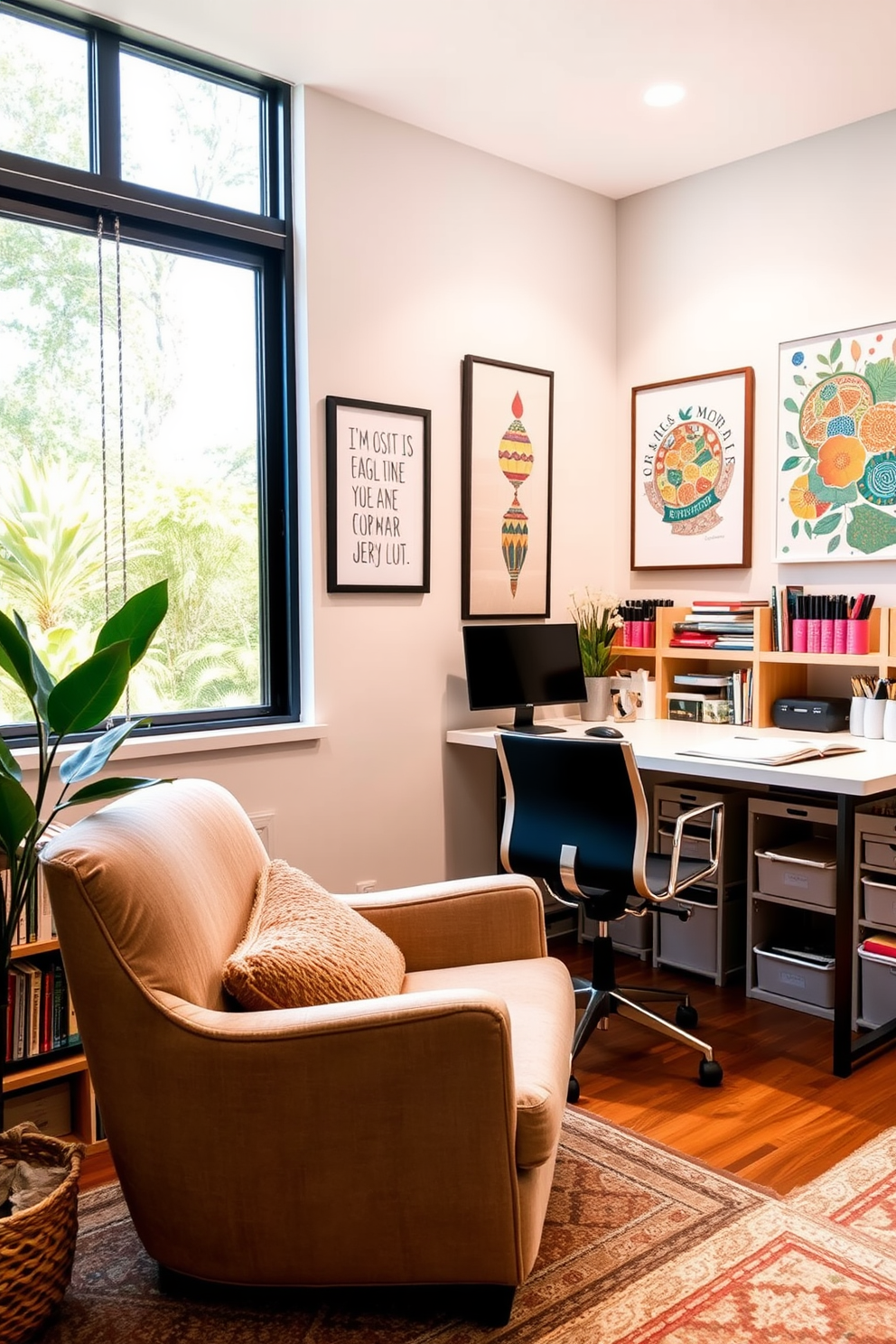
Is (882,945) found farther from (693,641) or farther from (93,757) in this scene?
(93,757)

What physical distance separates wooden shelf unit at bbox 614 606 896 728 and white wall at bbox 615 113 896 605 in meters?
0.20

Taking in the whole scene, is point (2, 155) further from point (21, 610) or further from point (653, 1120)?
point (653, 1120)

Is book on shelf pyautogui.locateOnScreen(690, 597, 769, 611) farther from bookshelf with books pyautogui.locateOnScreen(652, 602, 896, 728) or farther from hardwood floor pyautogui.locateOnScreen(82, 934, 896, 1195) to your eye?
hardwood floor pyautogui.locateOnScreen(82, 934, 896, 1195)

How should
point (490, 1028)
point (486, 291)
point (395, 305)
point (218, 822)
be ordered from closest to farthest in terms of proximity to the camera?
point (490, 1028), point (218, 822), point (395, 305), point (486, 291)

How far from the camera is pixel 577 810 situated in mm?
2822

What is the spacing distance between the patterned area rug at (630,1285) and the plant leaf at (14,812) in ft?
2.68

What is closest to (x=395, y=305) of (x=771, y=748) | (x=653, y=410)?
A: (x=653, y=410)

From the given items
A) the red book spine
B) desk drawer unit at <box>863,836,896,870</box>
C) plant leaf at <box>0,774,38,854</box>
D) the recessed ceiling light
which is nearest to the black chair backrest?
desk drawer unit at <box>863,836,896,870</box>

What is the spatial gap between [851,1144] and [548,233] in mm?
3183

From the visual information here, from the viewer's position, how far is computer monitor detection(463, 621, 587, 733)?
3.64 metres

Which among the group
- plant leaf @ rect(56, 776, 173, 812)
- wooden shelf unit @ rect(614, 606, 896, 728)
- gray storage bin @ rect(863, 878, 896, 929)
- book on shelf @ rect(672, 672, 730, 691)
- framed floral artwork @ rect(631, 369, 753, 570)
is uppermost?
framed floral artwork @ rect(631, 369, 753, 570)

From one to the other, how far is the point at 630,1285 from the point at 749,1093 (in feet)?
3.03

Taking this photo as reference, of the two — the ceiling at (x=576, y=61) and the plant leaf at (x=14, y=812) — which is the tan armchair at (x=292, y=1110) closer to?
the plant leaf at (x=14, y=812)

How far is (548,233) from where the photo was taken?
4105 millimetres
